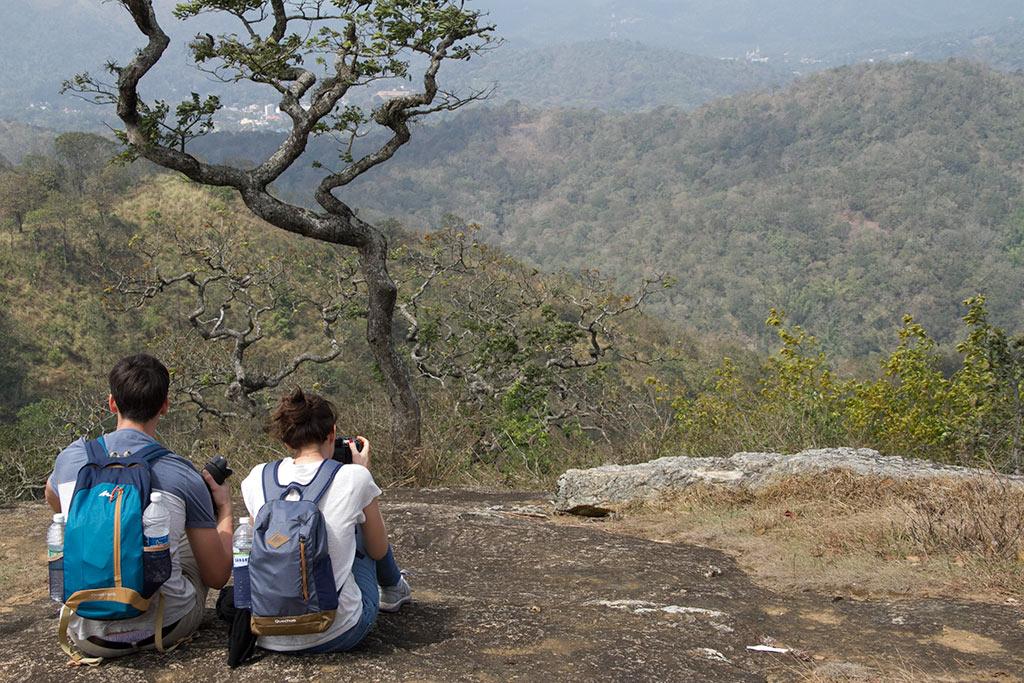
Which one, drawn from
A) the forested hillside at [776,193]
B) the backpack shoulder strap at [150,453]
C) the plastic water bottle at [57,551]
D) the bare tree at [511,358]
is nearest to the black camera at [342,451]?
the backpack shoulder strap at [150,453]

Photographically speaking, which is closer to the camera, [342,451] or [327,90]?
[342,451]

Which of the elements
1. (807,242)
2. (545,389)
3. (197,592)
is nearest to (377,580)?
(197,592)

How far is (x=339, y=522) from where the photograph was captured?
342 centimetres

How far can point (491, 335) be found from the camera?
14242 mm

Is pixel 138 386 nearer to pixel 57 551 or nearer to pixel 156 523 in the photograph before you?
pixel 156 523

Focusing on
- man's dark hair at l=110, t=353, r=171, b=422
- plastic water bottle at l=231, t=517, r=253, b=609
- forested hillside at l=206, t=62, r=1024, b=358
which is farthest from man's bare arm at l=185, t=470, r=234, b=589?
forested hillside at l=206, t=62, r=1024, b=358

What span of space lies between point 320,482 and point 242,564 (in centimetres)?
38

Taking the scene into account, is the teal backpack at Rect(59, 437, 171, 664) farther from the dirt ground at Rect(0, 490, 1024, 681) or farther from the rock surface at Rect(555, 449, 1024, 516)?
the rock surface at Rect(555, 449, 1024, 516)

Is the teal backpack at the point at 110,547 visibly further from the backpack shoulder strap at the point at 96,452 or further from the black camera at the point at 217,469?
the black camera at the point at 217,469

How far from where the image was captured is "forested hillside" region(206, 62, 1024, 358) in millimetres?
86500

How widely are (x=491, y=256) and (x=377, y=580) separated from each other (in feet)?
47.9

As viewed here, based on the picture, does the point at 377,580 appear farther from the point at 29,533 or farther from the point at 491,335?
the point at 491,335

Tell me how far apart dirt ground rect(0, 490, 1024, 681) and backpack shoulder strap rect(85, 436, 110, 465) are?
0.70 m

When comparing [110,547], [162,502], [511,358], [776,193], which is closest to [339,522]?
[162,502]
